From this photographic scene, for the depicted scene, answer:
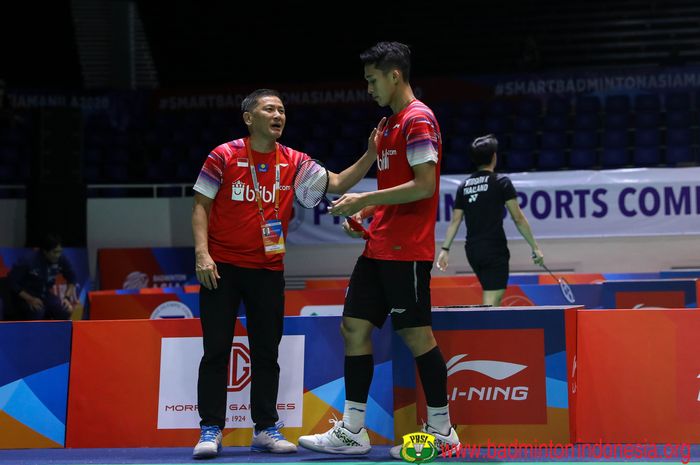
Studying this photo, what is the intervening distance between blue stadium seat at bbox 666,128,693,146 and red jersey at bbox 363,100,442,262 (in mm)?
10358

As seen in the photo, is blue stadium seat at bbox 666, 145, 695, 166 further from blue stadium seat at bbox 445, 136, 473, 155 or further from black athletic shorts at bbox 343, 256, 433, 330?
black athletic shorts at bbox 343, 256, 433, 330

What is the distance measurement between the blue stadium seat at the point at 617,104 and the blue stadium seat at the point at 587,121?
29 cm

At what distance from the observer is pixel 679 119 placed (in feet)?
45.2

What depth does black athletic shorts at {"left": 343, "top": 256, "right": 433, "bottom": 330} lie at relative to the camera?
4.08m

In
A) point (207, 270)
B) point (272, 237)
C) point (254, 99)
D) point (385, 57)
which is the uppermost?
point (385, 57)

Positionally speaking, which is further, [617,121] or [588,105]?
[588,105]

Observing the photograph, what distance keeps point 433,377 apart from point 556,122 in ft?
35.3

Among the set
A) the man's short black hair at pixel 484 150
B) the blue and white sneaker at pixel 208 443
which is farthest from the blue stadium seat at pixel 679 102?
the blue and white sneaker at pixel 208 443

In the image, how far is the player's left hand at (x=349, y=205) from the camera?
3.94m

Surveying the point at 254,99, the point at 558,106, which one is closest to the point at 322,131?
the point at 558,106

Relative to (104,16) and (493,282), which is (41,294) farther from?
(104,16)

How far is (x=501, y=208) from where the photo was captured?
21.8 feet

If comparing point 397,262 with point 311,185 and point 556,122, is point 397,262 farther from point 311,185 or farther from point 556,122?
point 556,122

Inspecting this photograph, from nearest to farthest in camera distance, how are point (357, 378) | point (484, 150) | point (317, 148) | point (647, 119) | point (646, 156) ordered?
point (357, 378) → point (484, 150) → point (646, 156) → point (647, 119) → point (317, 148)
